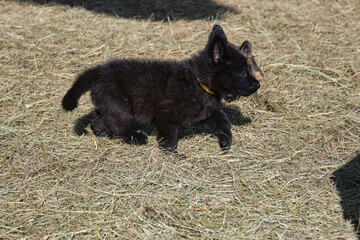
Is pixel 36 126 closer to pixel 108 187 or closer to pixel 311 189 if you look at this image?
pixel 108 187

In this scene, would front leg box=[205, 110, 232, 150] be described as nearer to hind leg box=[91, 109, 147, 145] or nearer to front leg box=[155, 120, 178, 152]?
front leg box=[155, 120, 178, 152]

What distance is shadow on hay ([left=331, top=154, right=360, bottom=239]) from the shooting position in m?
3.65

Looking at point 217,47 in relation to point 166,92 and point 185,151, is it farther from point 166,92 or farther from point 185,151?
point 185,151

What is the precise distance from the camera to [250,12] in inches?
329

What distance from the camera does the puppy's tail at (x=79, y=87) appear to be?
4418 mm

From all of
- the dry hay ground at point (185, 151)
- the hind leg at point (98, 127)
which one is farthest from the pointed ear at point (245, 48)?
the hind leg at point (98, 127)

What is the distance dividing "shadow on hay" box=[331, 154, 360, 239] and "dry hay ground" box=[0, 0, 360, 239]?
1cm

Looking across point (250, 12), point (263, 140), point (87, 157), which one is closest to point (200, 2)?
point (250, 12)

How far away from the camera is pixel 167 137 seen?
14.7ft

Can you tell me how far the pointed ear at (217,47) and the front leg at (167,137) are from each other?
2.98 ft

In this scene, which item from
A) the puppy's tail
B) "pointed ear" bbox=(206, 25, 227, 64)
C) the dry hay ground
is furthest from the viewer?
the puppy's tail

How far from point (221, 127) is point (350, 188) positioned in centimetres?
156

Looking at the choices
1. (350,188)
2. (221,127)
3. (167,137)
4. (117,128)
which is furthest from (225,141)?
(350,188)

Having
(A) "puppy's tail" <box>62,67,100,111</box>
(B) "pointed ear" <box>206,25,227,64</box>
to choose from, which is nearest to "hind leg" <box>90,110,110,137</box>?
(A) "puppy's tail" <box>62,67,100,111</box>
